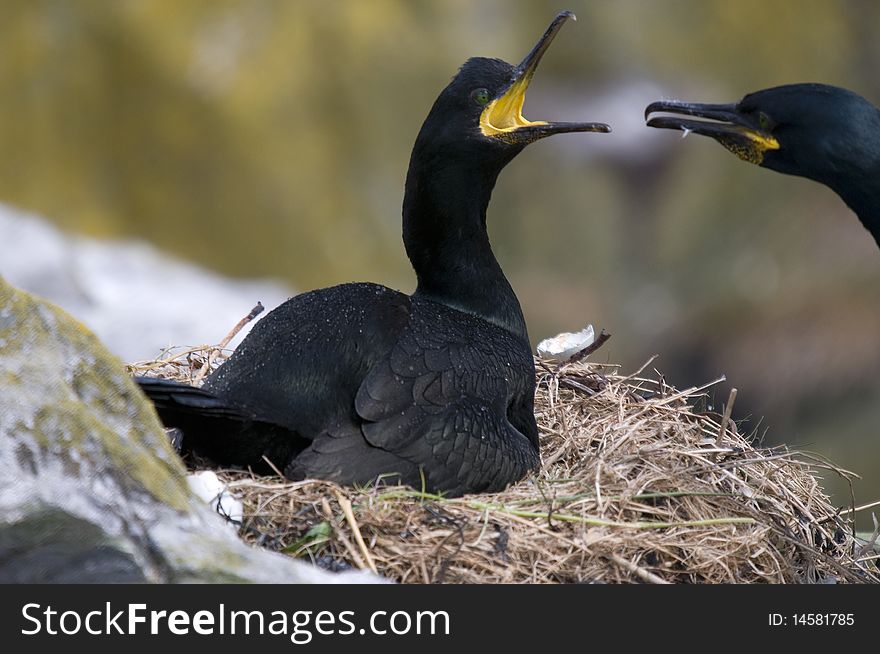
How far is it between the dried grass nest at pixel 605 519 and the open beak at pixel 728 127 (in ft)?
3.32

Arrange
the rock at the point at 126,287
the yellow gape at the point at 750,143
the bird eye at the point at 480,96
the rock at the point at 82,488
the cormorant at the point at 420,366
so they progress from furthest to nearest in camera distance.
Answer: the rock at the point at 126,287 → the bird eye at the point at 480,96 → the yellow gape at the point at 750,143 → the cormorant at the point at 420,366 → the rock at the point at 82,488

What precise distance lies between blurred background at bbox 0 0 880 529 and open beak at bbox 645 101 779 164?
Answer: 538cm

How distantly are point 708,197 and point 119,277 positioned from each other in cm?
516

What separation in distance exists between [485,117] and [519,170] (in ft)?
21.5

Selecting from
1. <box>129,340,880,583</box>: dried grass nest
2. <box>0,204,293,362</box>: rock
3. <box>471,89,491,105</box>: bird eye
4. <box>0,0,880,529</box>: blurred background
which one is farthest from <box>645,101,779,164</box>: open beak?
<box>0,0,880,529</box>: blurred background

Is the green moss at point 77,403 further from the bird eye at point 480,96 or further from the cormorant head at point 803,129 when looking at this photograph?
the cormorant head at point 803,129

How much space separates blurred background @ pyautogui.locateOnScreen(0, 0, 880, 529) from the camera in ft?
32.4

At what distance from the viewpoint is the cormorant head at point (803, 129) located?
3791 millimetres

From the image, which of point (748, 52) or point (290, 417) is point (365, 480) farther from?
point (748, 52)

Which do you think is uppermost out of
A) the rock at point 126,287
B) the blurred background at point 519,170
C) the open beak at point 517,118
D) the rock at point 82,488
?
the blurred background at point 519,170

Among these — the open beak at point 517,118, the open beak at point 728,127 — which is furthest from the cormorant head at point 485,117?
the open beak at point 728,127

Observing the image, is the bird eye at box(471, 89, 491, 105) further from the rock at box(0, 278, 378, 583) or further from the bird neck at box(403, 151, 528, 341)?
the rock at box(0, 278, 378, 583)

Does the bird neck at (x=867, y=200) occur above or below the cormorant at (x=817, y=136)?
below

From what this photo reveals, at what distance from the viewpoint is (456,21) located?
1106 cm
